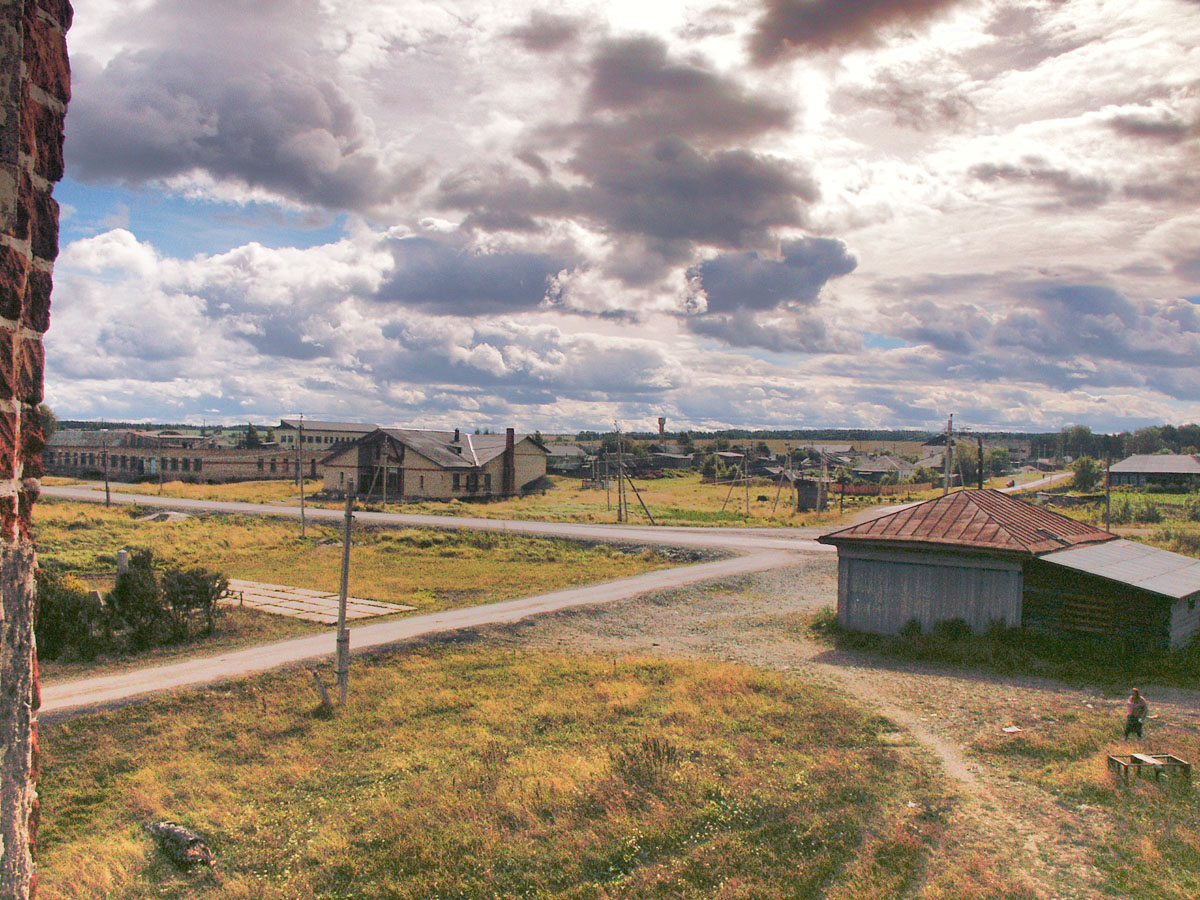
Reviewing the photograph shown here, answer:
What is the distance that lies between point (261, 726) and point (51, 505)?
151 ft

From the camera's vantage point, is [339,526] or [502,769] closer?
[502,769]

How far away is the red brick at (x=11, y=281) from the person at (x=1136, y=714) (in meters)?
14.1

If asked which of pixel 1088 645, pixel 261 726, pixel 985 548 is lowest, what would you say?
pixel 261 726

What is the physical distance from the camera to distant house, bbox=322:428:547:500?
59906 mm

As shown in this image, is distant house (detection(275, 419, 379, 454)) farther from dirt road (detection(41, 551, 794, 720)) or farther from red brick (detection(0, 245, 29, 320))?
red brick (detection(0, 245, 29, 320))

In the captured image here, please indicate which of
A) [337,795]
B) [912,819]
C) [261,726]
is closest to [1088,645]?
[912,819]

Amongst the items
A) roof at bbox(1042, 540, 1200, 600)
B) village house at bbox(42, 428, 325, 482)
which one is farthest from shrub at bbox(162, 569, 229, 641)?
village house at bbox(42, 428, 325, 482)

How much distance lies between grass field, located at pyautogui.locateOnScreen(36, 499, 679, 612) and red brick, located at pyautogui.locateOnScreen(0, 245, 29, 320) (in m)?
22.4

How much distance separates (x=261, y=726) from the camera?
13.6 meters

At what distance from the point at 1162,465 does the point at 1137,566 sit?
75401mm

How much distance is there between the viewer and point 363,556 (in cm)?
3531

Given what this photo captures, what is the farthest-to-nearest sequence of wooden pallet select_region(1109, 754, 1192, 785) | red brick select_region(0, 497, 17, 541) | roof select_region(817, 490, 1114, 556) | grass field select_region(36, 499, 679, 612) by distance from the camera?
grass field select_region(36, 499, 679, 612) < roof select_region(817, 490, 1114, 556) < wooden pallet select_region(1109, 754, 1192, 785) < red brick select_region(0, 497, 17, 541)

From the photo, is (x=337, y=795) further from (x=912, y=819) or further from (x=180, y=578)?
(x=180, y=578)

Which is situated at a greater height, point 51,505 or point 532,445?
point 532,445
